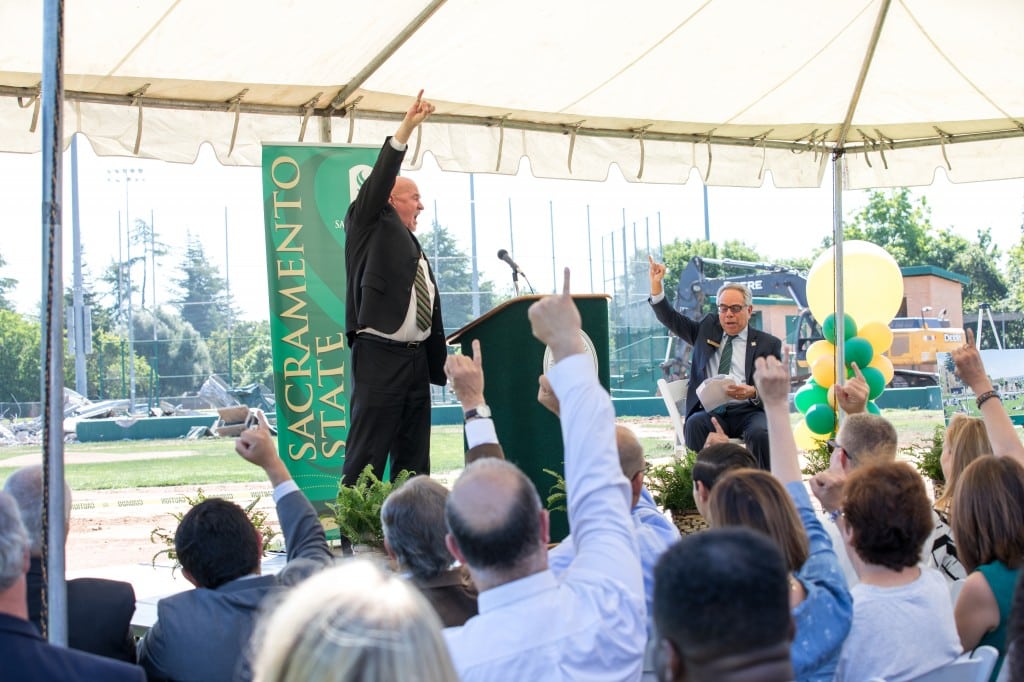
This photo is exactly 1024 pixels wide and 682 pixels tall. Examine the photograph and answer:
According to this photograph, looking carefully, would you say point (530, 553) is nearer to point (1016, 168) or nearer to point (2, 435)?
point (1016, 168)

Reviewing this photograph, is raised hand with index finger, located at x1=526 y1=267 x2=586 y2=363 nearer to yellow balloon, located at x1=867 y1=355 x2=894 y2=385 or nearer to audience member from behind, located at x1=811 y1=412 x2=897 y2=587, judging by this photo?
audience member from behind, located at x1=811 y1=412 x2=897 y2=587

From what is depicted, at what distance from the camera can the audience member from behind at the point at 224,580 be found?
224 cm

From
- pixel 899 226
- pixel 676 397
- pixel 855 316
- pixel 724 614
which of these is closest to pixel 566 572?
pixel 724 614

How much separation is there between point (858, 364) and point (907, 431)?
11987 millimetres

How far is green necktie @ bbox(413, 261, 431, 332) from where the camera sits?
15.7 ft

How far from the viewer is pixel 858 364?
917 centimetres

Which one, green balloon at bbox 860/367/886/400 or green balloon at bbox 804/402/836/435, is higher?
green balloon at bbox 860/367/886/400

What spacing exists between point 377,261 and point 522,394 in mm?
922

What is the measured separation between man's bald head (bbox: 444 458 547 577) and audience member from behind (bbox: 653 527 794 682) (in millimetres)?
465

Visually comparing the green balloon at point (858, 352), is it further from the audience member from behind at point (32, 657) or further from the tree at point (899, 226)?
the tree at point (899, 226)

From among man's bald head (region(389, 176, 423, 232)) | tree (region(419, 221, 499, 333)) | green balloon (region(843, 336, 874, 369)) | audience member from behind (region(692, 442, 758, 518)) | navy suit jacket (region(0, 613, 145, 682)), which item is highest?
tree (region(419, 221, 499, 333))

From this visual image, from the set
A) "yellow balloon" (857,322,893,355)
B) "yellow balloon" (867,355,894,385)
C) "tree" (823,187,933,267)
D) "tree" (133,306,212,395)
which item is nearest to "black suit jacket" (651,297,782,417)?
"yellow balloon" (857,322,893,355)

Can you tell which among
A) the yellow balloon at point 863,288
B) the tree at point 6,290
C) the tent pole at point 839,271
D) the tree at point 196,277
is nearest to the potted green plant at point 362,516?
the tent pole at point 839,271

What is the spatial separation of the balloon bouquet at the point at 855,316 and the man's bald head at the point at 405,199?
5262 mm
